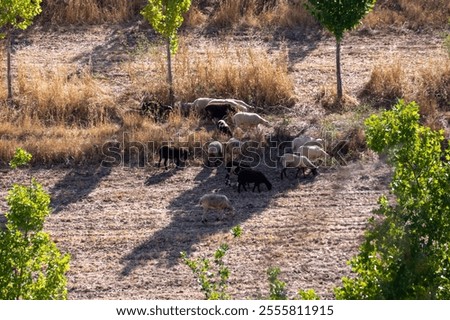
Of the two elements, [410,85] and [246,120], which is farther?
[410,85]

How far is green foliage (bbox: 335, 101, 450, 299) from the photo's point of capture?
13742mm

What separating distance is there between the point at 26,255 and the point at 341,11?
12.1 metres

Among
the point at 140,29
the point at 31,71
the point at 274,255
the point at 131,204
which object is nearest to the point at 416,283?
the point at 274,255

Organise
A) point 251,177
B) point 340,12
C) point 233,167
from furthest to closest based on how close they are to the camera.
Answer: point 340,12, point 233,167, point 251,177

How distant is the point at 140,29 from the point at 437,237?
56.9 ft

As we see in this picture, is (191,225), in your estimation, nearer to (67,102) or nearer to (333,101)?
(67,102)

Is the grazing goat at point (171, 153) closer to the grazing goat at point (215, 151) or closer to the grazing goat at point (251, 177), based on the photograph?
the grazing goat at point (215, 151)

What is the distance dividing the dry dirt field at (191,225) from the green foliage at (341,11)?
1.69 metres

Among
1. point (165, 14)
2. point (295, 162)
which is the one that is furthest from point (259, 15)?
point (295, 162)

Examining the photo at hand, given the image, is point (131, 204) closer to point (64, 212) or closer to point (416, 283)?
point (64, 212)

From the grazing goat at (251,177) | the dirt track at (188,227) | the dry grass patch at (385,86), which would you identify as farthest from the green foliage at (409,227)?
the dry grass patch at (385,86)

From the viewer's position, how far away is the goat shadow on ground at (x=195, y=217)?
19.8m

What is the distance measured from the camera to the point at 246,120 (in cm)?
2389

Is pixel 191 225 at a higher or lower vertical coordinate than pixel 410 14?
lower
